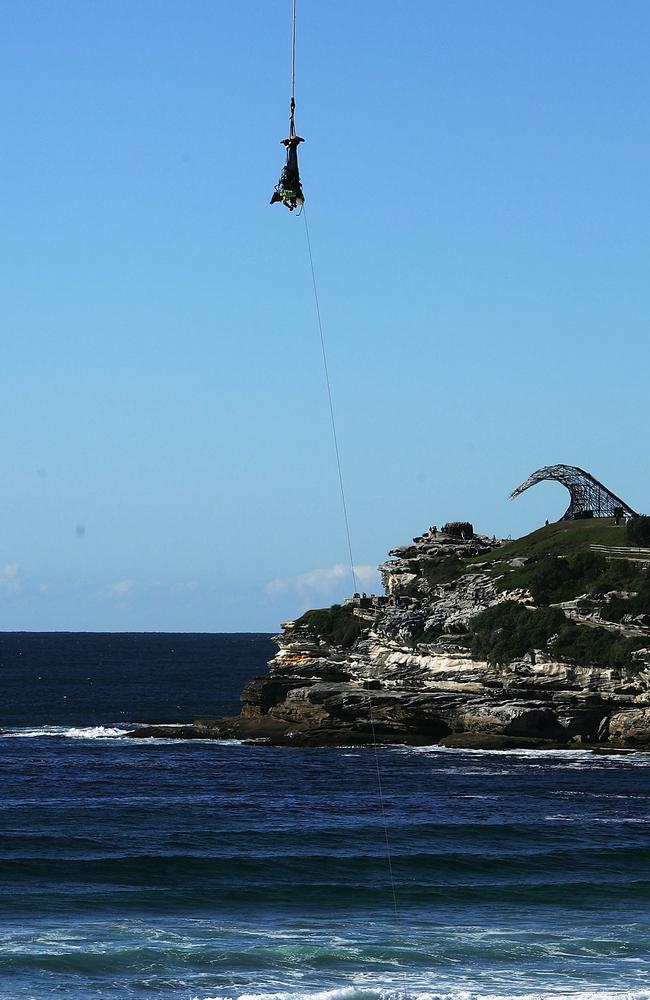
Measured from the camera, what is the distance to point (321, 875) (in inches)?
2012

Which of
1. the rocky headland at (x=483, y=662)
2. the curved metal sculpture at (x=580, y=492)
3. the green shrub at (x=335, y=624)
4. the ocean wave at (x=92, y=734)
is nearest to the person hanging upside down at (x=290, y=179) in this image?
the rocky headland at (x=483, y=662)

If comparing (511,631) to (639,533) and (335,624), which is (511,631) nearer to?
(639,533)

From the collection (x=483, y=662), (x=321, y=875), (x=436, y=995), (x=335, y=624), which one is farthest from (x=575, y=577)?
(x=436, y=995)

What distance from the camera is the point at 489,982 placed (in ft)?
119

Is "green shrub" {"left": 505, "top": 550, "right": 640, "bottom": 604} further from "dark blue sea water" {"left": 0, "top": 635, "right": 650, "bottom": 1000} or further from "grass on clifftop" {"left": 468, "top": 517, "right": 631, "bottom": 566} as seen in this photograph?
"dark blue sea water" {"left": 0, "top": 635, "right": 650, "bottom": 1000}

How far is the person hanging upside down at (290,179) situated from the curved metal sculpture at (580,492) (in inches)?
4296

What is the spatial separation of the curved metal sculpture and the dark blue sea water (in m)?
56.5

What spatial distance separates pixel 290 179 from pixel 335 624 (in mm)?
90298

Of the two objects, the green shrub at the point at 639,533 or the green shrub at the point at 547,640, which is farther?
the green shrub at the point at 639,533

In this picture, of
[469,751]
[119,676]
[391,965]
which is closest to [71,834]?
[391,965]

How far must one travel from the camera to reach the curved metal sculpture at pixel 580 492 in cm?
13938

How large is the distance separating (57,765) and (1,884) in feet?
120

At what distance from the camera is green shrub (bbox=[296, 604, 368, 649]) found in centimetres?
11662

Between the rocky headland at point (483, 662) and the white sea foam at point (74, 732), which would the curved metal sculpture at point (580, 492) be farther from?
the white sea foam at point (74, 732)
